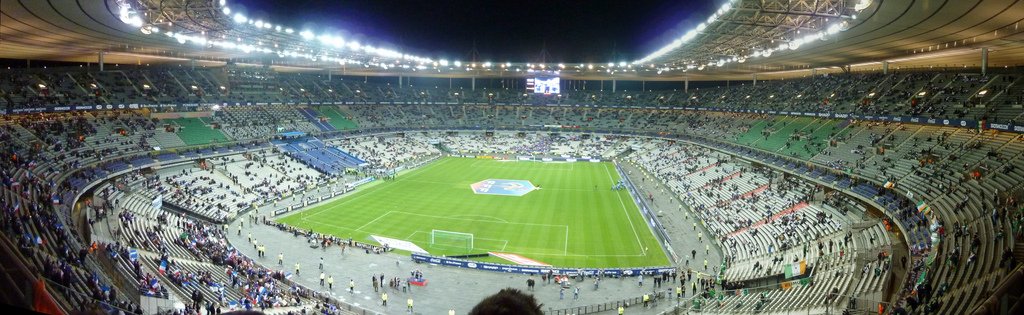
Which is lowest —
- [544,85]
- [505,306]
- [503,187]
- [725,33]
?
[503,187]

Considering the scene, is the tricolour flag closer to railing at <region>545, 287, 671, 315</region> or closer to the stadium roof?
the stadium roof

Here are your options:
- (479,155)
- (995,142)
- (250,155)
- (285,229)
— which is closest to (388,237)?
(285,229)

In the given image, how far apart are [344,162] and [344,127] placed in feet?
49.9

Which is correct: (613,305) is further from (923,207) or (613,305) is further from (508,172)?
(508,172)

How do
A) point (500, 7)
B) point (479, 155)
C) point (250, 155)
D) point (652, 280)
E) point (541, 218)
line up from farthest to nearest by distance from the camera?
1. point (479, 155)
2. point (500, 7)
3. point (250, 155)
4. point (541, 218)
5. point (652, 280)

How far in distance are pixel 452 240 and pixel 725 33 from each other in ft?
64.1

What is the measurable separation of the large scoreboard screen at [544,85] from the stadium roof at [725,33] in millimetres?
33037

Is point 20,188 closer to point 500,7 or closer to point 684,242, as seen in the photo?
point 684,242

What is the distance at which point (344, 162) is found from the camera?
59.2 metres

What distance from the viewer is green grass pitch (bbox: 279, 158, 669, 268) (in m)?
33.3

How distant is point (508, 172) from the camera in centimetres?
6244

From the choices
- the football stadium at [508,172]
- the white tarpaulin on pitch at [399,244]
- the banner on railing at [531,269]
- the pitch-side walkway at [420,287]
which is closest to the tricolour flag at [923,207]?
the football stadium at [508,172]

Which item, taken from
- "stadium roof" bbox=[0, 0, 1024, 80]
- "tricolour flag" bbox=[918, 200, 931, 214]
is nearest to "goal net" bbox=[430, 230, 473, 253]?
"stadium roof" bbox=[0, 0, 1024, 80]

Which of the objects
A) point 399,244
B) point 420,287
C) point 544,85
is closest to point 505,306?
point 420,287
